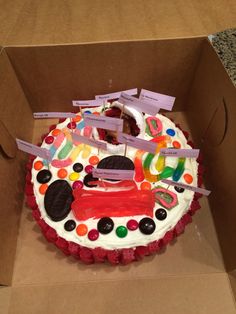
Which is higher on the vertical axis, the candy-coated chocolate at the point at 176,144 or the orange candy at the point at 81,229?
the candy-coated chocolate at the point at 176,144

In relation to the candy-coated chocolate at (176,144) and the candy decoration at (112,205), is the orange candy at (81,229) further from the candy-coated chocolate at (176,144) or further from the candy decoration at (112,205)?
the candy-coated chocolate at (176,144)

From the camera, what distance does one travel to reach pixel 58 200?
746mm

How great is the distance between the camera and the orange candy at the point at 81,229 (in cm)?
70

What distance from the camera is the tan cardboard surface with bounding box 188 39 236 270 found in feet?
2.30

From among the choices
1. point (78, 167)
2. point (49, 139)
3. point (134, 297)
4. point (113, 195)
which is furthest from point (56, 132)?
point (134, 297)

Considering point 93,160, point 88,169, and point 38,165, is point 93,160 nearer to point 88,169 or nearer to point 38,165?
point 88,169

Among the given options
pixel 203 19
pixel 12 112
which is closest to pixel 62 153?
pixel 12 112

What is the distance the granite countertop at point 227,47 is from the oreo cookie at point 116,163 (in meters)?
0.34

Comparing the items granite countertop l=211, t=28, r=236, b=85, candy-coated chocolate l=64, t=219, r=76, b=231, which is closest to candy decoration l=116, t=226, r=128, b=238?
candy-coated chocolate l=64, t=219, r=76, b=231

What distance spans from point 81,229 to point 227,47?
0.61 metres

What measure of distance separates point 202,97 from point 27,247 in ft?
2.31

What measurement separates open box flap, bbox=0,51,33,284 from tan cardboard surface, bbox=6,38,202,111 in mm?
60

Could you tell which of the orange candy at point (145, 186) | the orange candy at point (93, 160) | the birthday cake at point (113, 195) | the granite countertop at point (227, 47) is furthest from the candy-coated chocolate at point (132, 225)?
the granite countertop at point (227, 47)

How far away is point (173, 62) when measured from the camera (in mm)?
887
